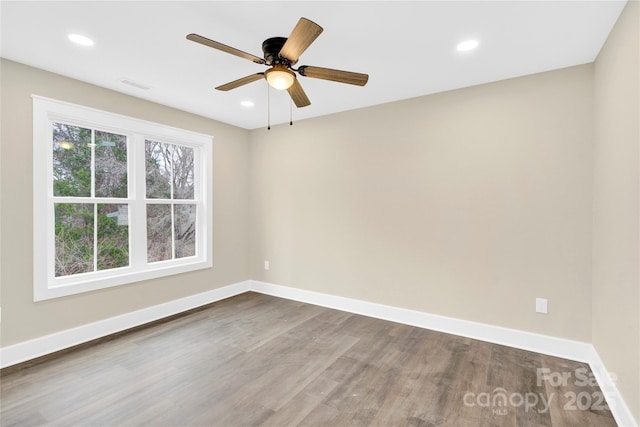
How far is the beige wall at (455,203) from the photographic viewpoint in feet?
8.77

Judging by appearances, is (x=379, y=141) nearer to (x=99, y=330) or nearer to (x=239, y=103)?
(x=239, y=103)

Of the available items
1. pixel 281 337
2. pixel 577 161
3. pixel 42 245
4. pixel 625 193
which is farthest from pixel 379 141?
pixel 42 245

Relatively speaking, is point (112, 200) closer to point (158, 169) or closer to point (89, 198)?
point (89, 198)

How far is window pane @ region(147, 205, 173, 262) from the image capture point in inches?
145

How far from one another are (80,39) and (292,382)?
306 centimetres

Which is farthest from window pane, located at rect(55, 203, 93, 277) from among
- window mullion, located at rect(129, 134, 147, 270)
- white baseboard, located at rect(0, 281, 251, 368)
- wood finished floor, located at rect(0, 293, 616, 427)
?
wood finished floor, located at rect(0, 293, 616, 427)

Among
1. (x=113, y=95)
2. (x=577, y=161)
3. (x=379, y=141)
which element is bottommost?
(x=577, y=161)

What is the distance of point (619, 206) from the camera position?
1973 mm

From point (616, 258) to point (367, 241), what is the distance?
2243 mm

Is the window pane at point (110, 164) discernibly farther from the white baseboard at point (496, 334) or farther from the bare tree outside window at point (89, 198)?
the white baseboard at point (496, 334)

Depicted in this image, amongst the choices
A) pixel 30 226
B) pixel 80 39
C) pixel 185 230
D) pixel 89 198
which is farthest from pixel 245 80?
pixel 185 230

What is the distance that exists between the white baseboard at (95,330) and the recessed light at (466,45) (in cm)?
406

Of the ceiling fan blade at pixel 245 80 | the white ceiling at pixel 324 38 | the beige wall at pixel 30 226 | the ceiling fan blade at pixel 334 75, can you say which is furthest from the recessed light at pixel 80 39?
the ceiling fan blade at pixel 334 75

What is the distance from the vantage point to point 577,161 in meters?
2.62
